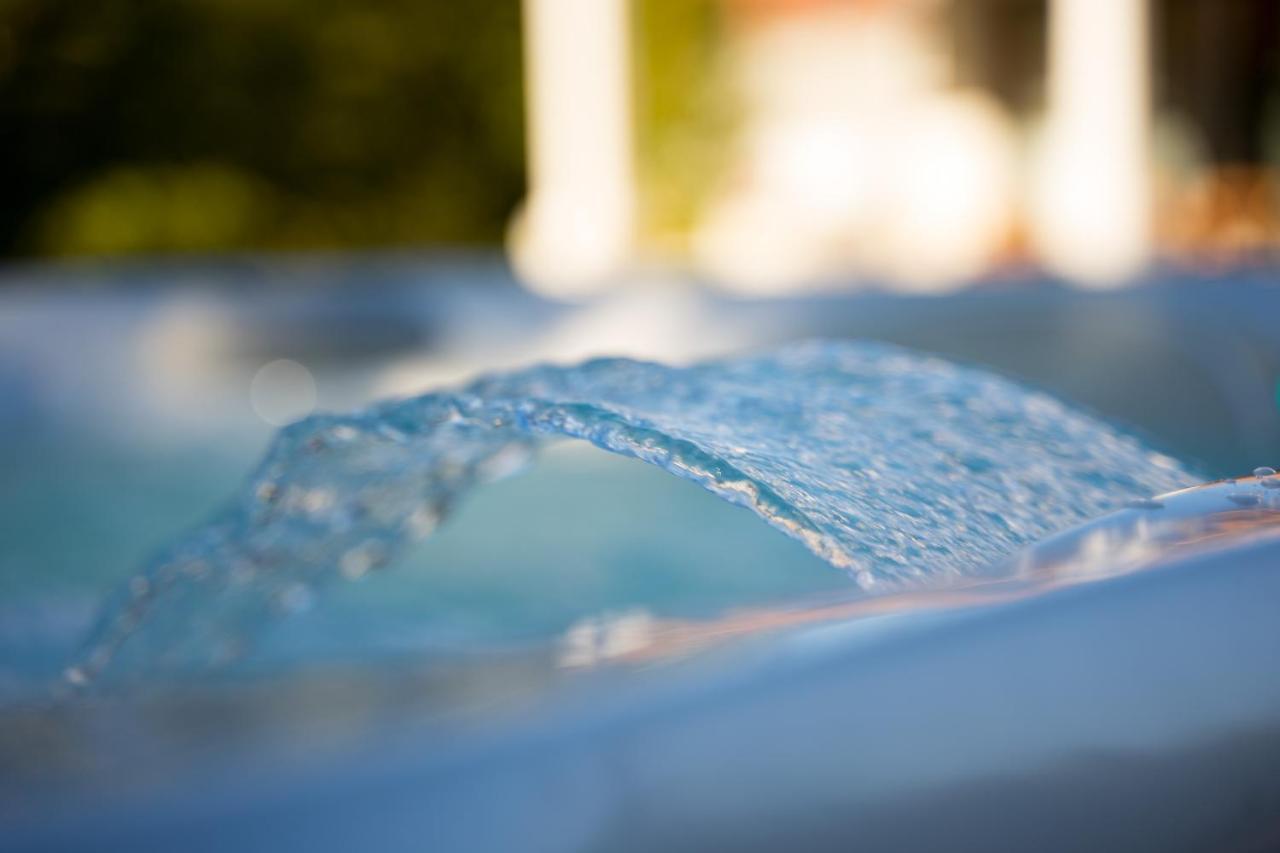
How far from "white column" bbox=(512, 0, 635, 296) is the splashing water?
4.56 m

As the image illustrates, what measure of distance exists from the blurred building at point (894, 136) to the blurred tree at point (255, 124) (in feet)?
1.31

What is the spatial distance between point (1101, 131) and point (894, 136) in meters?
1.90

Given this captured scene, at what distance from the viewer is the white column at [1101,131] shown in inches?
257

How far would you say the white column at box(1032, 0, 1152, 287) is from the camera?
6523mm

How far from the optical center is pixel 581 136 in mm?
6777

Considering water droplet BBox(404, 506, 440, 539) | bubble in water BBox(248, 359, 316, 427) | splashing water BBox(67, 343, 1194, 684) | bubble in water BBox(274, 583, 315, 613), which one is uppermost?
splashing water BBox(67, 343, 1194, 684)

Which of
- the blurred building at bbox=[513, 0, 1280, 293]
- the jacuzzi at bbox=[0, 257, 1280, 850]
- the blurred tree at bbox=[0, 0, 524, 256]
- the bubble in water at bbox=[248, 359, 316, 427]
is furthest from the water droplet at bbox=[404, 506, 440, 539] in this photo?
the blurred tree at bbox=[0, 0, 524, 256]

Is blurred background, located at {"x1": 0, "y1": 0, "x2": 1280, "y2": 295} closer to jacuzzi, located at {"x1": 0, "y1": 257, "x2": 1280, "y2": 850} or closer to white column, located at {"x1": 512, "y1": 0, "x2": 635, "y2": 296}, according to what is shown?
white column, located at {"x1": 512, "y1": 0, "x2": 635, "y2": 296}

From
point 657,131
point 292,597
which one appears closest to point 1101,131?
point 657,131

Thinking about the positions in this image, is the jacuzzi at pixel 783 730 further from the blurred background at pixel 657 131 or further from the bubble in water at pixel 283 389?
the blurred background at pixel 657 131

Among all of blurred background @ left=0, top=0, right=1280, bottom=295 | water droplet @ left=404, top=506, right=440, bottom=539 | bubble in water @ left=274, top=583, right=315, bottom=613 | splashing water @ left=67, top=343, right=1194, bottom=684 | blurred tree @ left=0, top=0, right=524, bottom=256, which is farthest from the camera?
blurred tree @ left=0, top=0, right=524, bottom=256

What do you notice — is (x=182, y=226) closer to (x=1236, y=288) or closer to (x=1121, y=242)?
(x=1121, y=242)

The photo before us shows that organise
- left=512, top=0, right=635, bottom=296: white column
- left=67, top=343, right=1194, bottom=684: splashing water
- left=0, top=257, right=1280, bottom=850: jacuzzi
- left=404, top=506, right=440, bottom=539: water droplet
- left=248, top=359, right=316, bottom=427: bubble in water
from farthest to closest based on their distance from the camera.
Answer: left=512, top=0, right=635, bottom=296: white column < left=248, top=359, right=316, bottom=427: bubble in water < left=404, top=506, right=440, bottom=539: water droplet < left=67, top=343, right=1194, bottom=684: splashing water < left=0, top=257, right=1280, bottom=850: jacuzzi

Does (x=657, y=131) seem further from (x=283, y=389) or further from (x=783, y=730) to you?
(x=783, y=730)
